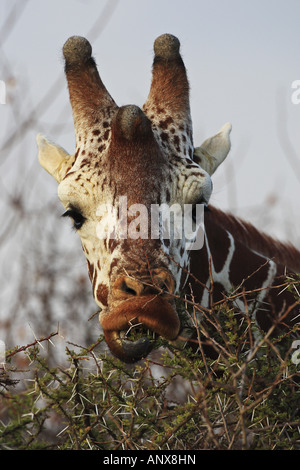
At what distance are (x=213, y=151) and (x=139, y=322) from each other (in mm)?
2065

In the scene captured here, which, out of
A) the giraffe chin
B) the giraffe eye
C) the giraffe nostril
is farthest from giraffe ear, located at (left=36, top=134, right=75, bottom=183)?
the giraffe chin

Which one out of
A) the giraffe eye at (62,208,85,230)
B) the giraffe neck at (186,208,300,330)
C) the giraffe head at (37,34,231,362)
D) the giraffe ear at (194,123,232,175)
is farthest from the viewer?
the giraffe ear at (194,123,232,175)

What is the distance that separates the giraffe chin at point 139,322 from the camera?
12.6ft

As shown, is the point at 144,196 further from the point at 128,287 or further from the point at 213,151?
the point at 213,151

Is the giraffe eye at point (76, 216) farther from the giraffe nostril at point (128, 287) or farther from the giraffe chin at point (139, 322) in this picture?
the giraffe chin at point (139, 322)

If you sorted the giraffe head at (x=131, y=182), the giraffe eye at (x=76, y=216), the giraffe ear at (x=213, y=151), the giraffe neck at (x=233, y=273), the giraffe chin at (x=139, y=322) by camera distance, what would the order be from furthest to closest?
the giraffe ear at (x=213, y=151), the giraffe neck at (x=233, y=273), the giraffe eye at (x=76, y=216), the giraffe head at (x=131, y=182), the giraffe chin at (x=139, y=322)

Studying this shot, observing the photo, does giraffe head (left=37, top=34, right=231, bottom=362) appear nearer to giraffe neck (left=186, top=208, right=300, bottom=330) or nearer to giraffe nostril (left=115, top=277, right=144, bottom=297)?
giraffe nostril (left=115, top=277, right=144, bottom=297)

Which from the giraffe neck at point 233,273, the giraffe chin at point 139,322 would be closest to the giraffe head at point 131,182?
the giraffe chin at point 139,322

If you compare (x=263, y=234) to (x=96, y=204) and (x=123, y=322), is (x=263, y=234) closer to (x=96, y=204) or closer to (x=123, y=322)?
(x=96, y=204)

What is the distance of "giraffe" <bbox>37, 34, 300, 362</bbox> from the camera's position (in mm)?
3975

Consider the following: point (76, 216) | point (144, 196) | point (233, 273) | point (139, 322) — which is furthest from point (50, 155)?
point (139, 322)

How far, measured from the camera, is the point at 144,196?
4.30 m

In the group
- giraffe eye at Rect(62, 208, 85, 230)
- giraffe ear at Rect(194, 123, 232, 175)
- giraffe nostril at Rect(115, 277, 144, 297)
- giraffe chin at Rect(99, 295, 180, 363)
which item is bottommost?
giraffe chin at Rect(99, 295, 180, 363)

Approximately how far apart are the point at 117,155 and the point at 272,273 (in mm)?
1788
